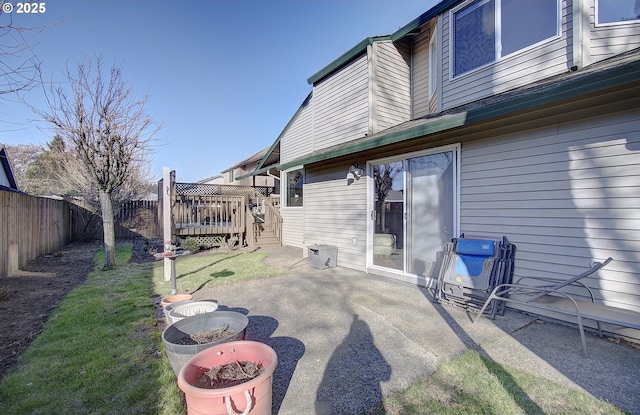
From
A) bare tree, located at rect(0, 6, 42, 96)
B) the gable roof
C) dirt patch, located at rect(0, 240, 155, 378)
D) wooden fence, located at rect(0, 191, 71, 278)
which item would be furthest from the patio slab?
the gable roof

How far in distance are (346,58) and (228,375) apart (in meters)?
6.64

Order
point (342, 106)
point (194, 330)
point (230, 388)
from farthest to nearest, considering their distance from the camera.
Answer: point (342, 106), point (194, 330), point (230, 388)

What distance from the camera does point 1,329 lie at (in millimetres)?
3184

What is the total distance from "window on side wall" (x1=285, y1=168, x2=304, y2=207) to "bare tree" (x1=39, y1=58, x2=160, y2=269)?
409 cm

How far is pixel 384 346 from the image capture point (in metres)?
2.76

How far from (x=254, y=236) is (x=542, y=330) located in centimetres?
779

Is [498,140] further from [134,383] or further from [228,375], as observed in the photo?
[134,383]

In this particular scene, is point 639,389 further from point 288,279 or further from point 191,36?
point 191,36

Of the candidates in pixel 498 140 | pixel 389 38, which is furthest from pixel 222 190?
pixel 498 140

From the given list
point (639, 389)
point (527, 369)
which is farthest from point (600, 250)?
point (527, 369)

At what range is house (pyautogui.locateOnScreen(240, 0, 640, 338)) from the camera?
2980mm

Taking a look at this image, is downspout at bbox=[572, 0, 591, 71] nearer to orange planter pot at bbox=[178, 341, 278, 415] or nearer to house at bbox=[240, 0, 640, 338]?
house at bbox=[240, 0, 640, 338]

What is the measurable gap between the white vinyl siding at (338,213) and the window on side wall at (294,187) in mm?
1183

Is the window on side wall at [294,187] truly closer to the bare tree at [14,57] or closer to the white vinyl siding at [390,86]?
the white vinyl siding at [390,86]
